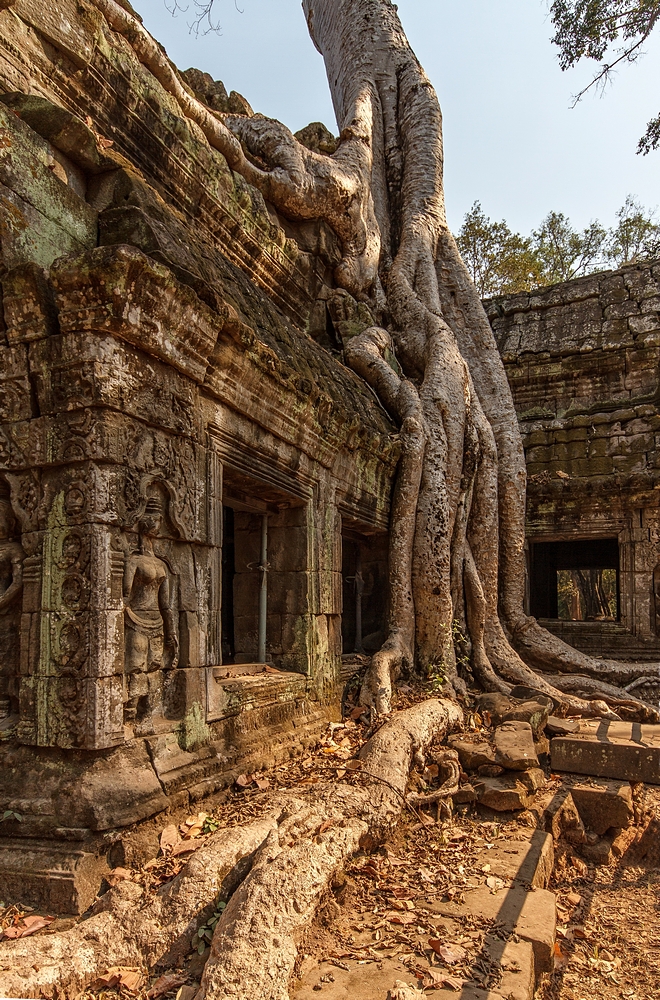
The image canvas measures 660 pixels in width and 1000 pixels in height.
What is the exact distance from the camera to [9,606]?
9.82ft

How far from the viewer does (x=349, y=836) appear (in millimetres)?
3068

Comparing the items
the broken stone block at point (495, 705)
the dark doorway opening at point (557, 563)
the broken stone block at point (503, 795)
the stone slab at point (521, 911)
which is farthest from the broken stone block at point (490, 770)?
the dark doorway opening at point (557, 563)

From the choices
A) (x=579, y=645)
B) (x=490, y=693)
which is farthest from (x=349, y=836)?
(x=579, y=645)

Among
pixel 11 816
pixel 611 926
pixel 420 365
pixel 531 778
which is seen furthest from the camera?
pixel 420 365

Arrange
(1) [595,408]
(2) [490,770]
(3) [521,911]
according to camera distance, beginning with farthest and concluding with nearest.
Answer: (1) [595,408]
(2) [490,770]
(3) [521,911]

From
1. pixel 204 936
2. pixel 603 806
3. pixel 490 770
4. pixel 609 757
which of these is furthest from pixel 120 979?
pixel 609 757

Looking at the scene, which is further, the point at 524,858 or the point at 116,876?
the point at 524,858

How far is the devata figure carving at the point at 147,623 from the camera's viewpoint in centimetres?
298

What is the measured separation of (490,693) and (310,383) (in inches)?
131

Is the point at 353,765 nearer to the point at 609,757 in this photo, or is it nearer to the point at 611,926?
the point at 611,926

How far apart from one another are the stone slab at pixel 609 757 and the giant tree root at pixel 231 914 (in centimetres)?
214

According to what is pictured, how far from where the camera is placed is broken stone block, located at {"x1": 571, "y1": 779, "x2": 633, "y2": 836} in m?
4.43

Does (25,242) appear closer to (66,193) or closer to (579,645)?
(66,193)

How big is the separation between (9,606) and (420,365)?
5267 millimetres
